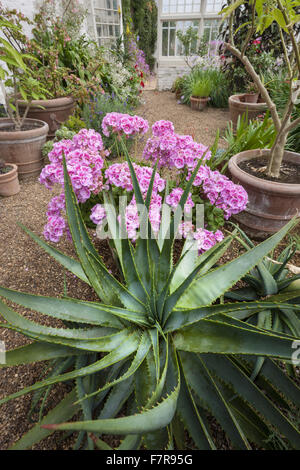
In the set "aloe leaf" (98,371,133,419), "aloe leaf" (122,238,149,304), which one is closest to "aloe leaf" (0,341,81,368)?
"aloe leaf" (98,371,133,419)

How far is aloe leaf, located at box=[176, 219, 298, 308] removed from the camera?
103 cm

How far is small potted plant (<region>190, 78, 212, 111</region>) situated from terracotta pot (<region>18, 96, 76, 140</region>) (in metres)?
3.35

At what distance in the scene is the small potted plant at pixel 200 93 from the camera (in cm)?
599

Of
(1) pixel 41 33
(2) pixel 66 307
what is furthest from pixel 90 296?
(1) pixel 41 33

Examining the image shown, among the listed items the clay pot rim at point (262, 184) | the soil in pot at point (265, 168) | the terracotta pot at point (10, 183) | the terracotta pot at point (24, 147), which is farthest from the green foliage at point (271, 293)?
the terracotta pot at point (24, 147)

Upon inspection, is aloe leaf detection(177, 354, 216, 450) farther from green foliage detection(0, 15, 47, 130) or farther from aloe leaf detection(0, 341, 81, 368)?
green foliage detection(0, 15, 47, 130)

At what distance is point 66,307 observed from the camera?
0.99m

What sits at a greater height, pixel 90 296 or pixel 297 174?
pixel 297 174

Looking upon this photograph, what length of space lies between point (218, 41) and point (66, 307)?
9449 mm

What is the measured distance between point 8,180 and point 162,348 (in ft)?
9.04

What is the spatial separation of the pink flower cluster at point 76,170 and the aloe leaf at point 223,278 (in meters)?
0.88

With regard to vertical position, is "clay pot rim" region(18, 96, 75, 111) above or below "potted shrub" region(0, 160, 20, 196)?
above

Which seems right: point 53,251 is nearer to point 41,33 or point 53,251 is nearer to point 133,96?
point 41,33

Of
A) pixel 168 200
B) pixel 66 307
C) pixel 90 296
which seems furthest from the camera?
pixel 90 296
